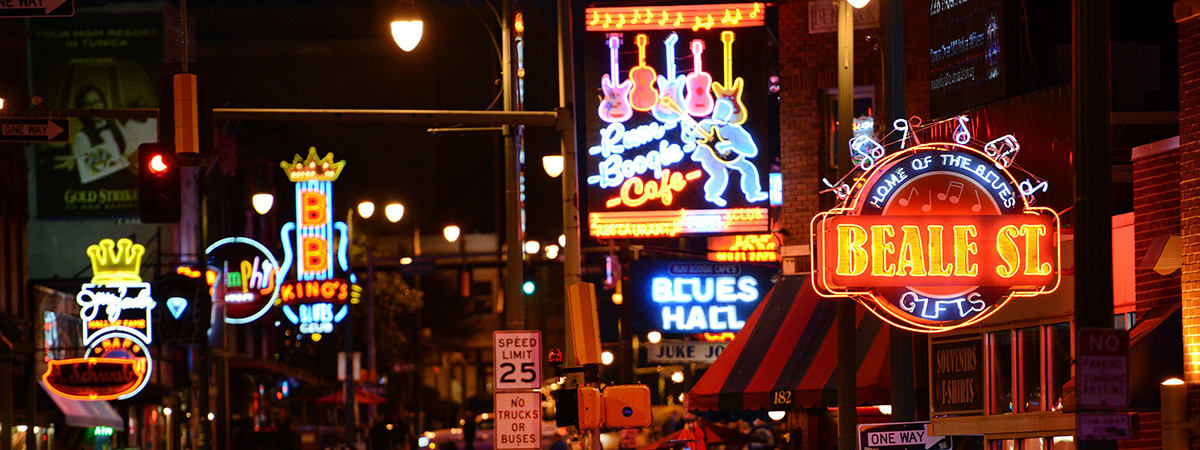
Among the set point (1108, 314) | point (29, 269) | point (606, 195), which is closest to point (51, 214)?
point (29, 269)

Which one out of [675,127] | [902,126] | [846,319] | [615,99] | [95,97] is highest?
[95,97]

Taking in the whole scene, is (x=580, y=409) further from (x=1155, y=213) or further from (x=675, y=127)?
(x=1155, y=213)

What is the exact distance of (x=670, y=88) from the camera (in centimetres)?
2453

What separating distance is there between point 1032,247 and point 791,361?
8.90 metres

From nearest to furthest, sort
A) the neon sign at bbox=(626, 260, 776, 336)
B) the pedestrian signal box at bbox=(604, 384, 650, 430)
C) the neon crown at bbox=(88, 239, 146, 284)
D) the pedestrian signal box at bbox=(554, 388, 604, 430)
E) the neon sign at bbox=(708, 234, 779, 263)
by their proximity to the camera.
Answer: the pedestrian signal box at bbox=(554, 388, 604, 430), the pedestrian signal box at bbox=(604, 384, 650, 430), the neon sign at bbox=(626, 260, 776, 336), the neon sign at bbox=(708, 234, 779, 263), the neon crown at bbox=(88, 239, 146, 284)

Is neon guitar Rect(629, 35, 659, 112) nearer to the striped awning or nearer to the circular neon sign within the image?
the striped awning

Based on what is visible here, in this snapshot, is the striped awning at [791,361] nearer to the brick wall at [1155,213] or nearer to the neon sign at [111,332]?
the brick wall at [1155,213]

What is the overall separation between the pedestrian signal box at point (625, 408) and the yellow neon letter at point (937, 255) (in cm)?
526

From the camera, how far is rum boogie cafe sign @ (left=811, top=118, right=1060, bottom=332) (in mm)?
14930

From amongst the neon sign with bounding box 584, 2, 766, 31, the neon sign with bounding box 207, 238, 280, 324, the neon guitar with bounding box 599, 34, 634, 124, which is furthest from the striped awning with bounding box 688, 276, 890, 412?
the neon sign with bounding box 207, 238, 280, 324

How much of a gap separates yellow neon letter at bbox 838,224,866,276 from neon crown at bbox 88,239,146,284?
25031 millimetres

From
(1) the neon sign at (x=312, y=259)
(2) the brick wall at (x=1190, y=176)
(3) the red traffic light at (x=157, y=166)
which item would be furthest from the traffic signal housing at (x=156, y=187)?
(1) the neon sign at (x=312, y=259)

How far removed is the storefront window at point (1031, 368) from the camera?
1870 cm

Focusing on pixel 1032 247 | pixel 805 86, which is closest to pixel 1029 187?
pixel 1032 247
